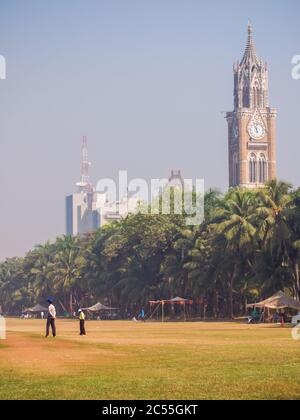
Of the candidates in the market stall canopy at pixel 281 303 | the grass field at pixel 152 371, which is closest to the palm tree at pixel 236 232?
the market stall canopy at pixel 281 303

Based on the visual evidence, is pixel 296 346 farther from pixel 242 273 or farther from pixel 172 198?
pixel 172 198

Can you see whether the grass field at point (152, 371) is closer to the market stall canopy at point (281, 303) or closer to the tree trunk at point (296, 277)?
the market stall canopy at point (281, 303)

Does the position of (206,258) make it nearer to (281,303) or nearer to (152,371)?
(281,303)

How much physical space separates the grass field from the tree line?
46315 millimetres

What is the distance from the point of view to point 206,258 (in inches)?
3996

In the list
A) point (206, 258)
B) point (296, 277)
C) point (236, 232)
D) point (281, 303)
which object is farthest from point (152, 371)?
point (206, 258)

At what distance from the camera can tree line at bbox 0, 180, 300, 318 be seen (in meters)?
84.8

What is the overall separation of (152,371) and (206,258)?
248ft

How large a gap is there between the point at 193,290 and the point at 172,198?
1760cm

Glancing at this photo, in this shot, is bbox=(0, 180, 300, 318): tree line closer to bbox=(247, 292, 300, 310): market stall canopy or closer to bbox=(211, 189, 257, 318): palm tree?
bbox=(211, 189, 257, 318): palm tree

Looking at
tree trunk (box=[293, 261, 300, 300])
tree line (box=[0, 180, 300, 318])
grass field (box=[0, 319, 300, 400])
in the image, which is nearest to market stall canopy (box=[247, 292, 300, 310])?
tree line (box=[0, 180, 300, 318])

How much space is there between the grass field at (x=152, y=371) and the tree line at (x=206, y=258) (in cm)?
4632
